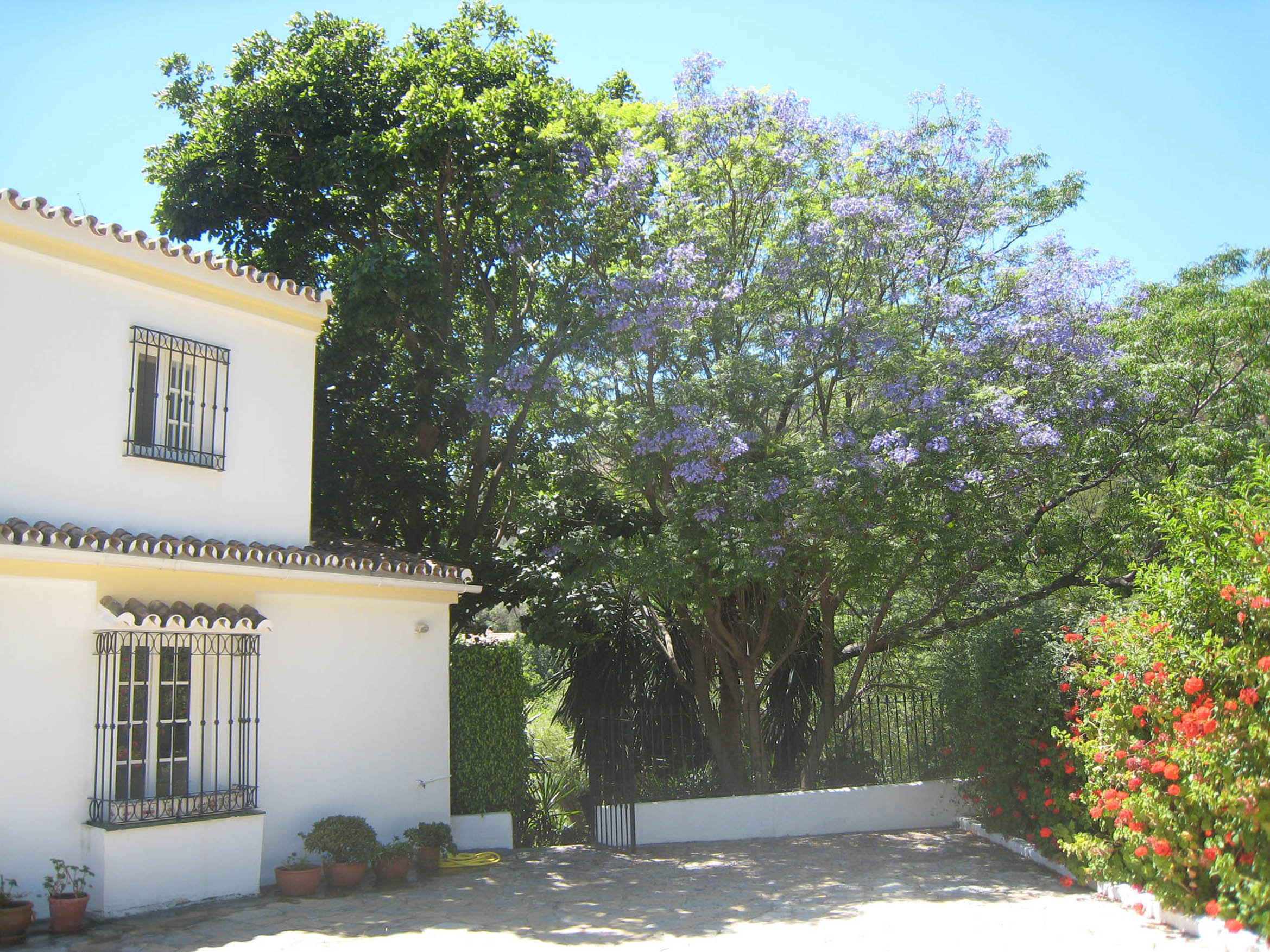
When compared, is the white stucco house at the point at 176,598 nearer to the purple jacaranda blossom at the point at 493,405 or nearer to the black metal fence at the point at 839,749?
the purple jacaranda blossom at the point at 493,405

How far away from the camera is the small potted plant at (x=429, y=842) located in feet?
34.2

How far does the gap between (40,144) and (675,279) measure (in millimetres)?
6934

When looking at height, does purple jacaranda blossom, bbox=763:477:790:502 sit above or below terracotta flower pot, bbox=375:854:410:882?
above

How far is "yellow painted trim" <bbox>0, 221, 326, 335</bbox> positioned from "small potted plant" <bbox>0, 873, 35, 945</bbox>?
17.8ft

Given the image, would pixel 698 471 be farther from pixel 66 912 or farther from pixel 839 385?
pixel 66 912

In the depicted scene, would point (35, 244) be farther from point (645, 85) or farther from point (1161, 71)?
point (1161, 71)

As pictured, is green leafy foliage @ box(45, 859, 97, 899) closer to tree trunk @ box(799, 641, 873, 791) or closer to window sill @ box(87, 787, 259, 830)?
window sill @ box(87, 787, 259, 830)

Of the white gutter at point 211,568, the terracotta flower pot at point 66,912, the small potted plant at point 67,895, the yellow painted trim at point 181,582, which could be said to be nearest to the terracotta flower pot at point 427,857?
the yellow painted trim at point 181,582

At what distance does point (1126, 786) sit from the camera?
7730mm

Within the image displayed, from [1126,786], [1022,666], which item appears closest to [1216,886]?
[1126,786]

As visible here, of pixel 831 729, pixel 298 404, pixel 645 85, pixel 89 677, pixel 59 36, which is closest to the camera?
pixel 89 677

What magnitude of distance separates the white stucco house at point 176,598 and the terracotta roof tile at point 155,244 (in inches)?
Answer: 1.0

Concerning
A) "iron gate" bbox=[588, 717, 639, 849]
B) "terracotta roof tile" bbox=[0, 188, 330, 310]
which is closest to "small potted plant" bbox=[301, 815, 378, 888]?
"iron gate" bbox=[588, 717, 639, 849]

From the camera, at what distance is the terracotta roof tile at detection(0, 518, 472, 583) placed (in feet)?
26.3
